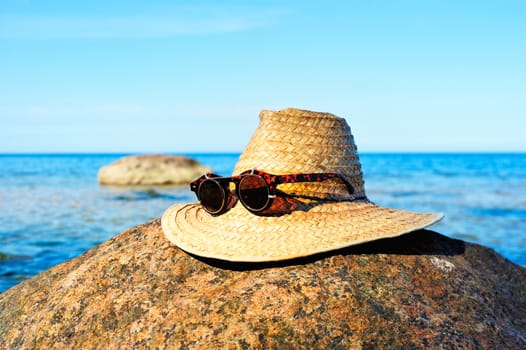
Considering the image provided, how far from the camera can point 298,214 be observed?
2777mm

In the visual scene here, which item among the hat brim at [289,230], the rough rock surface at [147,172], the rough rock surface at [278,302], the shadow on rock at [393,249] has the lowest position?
the rough rock surface at [147,172]

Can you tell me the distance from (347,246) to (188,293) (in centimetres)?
78

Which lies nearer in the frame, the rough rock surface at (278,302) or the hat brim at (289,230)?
the rough rock surface at (278,302)

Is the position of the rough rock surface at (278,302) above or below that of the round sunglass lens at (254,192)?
below

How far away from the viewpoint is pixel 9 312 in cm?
312

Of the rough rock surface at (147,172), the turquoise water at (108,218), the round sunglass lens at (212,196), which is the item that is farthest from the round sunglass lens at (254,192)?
the rough rock surface at (147,172)

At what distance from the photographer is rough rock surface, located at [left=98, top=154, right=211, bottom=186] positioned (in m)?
26.4

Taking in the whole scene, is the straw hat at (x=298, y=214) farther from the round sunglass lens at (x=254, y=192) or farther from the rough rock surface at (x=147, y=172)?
the rough rock surface at (x=147, y=172)

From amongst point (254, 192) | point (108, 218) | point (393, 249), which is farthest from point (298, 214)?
point (108, 218)

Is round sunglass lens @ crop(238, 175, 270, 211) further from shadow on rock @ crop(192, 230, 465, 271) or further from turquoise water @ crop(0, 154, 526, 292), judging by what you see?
turquoise water @ crop(0, 154, 526, 292)

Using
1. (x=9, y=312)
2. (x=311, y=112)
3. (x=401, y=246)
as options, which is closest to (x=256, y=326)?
(x=401, y=246)

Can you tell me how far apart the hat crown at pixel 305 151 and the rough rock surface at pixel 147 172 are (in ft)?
75.5

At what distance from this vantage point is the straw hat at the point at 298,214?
262cm

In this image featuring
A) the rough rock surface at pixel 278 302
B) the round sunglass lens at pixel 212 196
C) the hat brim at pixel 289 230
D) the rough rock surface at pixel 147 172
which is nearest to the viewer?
the rough rock surface at pixel 278 302
